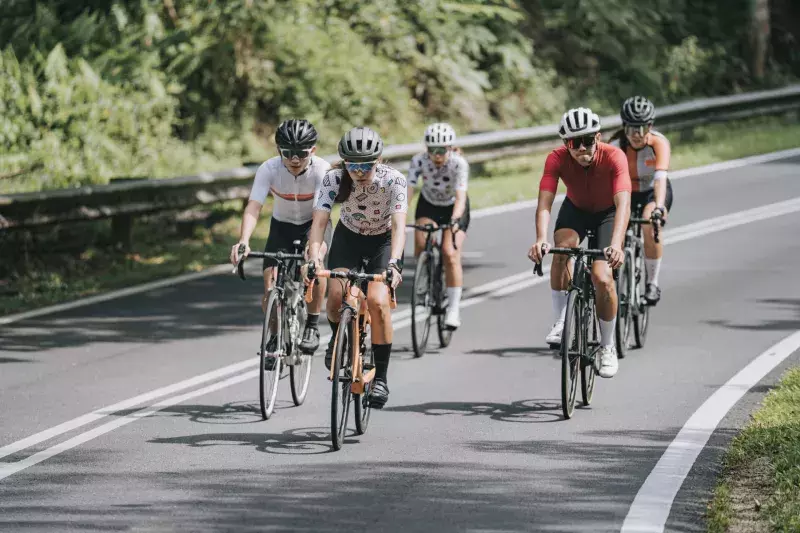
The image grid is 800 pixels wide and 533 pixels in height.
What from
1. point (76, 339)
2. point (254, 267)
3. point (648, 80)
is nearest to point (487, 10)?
point (648, 80)

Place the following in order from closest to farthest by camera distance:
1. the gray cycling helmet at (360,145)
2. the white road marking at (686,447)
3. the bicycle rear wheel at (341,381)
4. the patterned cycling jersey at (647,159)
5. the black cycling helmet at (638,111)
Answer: the white road marking at (686,447)
the bicycle rear wheel at (341,381)
the gray cycling helmet at (360,145)
the black cycling helmet at (638,111)
the patterned cycling jersey at (647,159)

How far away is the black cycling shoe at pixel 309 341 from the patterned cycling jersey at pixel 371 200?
105 cm

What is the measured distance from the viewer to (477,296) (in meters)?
14.9

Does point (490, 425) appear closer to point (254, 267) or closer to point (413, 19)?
point (254, 267)

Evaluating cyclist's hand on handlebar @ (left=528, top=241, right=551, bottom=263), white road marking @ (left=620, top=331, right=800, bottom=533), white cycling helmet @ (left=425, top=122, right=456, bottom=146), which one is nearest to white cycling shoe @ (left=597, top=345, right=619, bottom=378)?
white road marking @ (left=620, top=331, right=800, bottom=533)

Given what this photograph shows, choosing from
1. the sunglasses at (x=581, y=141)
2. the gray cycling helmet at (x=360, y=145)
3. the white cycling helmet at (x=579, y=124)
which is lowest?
the gray cycling helmet at (x=360, y=145)

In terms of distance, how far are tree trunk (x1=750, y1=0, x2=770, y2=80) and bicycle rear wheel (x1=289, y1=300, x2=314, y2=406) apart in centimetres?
2241

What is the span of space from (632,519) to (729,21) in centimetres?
2616

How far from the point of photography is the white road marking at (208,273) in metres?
14.0

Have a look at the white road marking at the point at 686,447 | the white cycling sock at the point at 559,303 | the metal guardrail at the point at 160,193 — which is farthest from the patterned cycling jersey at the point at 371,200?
the metal guardrail at the point at 160,193

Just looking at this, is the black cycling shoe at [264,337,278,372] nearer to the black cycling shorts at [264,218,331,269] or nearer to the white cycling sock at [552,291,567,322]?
the black cycling shorts at [264,218,331,269]

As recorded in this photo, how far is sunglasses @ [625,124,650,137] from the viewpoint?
12664 millimetres

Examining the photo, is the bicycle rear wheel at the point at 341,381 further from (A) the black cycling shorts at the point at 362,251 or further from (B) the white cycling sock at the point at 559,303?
(B) the white cycling sock at the point at 559,303

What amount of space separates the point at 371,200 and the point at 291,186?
1203 millimetres
